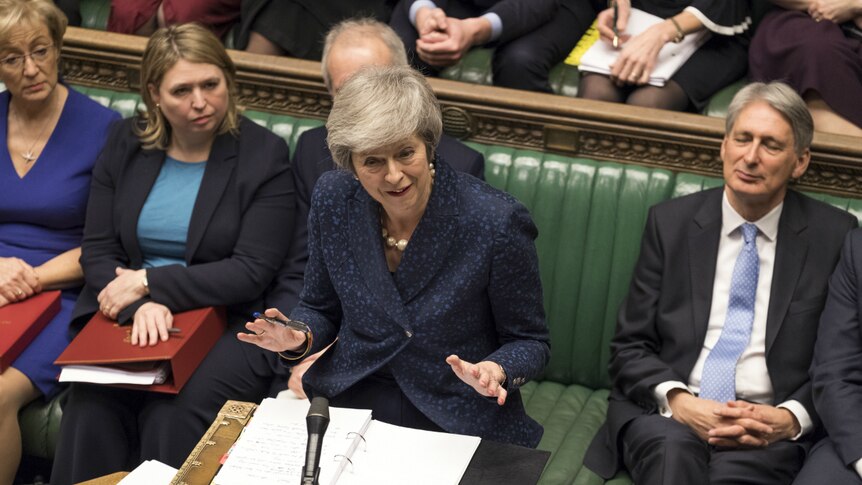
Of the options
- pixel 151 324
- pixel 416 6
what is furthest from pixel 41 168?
pixel 416 6

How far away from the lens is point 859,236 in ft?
10.5

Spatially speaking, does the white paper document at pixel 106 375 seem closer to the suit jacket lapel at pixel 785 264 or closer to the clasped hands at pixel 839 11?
the suit jacket lapel at pixel 785 264

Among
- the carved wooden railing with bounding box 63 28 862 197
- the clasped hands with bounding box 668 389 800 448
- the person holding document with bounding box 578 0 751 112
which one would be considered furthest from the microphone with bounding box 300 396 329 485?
the person holding document with bounding box 578 0 751 112

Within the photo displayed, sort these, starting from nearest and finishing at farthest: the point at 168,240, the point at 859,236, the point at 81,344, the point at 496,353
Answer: the point at 496,353 → the point at 859,236 → the point at 81,344 → the point at 168,240

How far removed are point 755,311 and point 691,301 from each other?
0.18 m

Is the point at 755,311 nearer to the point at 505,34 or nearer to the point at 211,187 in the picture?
the point at 505,34

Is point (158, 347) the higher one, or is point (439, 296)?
point (439, 296)

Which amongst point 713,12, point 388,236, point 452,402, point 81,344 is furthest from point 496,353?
point 713,12

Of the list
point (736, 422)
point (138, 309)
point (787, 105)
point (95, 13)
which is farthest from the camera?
point (95, 13)

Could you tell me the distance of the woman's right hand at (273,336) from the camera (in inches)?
99.3

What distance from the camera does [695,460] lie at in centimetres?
305

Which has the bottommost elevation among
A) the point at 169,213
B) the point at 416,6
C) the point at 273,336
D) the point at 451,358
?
the point at 169,213

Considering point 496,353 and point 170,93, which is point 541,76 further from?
point 496,353

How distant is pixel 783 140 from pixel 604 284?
2.61 ft
